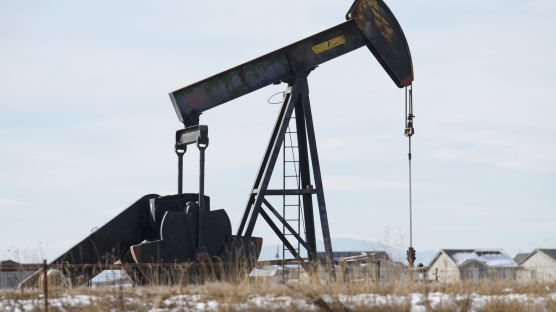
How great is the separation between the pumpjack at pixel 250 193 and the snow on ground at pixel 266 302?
87.5 inches

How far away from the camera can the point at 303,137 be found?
16328 mm

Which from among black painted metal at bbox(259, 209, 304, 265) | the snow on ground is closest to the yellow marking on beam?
black painted metal at bbox(259, 209, 304, 265)

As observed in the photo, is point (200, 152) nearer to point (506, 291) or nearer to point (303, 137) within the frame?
point (303, 137)

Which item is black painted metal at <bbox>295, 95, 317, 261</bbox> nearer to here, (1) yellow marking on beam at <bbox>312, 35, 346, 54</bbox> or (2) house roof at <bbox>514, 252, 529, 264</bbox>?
(1) yellow marking on beam at <bbox>312, 35, 346, 54</bbox>

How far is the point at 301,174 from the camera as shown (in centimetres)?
1641

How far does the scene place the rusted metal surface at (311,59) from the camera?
14875 mm

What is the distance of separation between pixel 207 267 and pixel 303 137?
393cm

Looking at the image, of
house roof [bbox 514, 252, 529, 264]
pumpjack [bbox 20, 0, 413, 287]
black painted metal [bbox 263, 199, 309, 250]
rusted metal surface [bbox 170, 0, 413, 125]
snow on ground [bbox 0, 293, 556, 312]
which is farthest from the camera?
house roof [bbox 514, 252, 529, 264]

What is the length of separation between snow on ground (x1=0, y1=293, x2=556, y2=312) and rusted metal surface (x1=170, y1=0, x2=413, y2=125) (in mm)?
4950

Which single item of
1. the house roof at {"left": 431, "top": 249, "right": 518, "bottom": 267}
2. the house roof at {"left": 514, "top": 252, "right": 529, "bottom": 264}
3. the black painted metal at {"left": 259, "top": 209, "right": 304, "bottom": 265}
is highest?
the black painted metal at {"left": 259, "top": 209, "right": 304, "bottom": 265}

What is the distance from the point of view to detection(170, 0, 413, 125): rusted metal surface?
48.8ft

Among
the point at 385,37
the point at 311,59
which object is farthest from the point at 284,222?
the point at 385,37

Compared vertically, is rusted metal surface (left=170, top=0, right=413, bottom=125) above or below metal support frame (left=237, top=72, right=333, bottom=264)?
above

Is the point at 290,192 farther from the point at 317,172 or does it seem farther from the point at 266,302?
the point at 266,302
